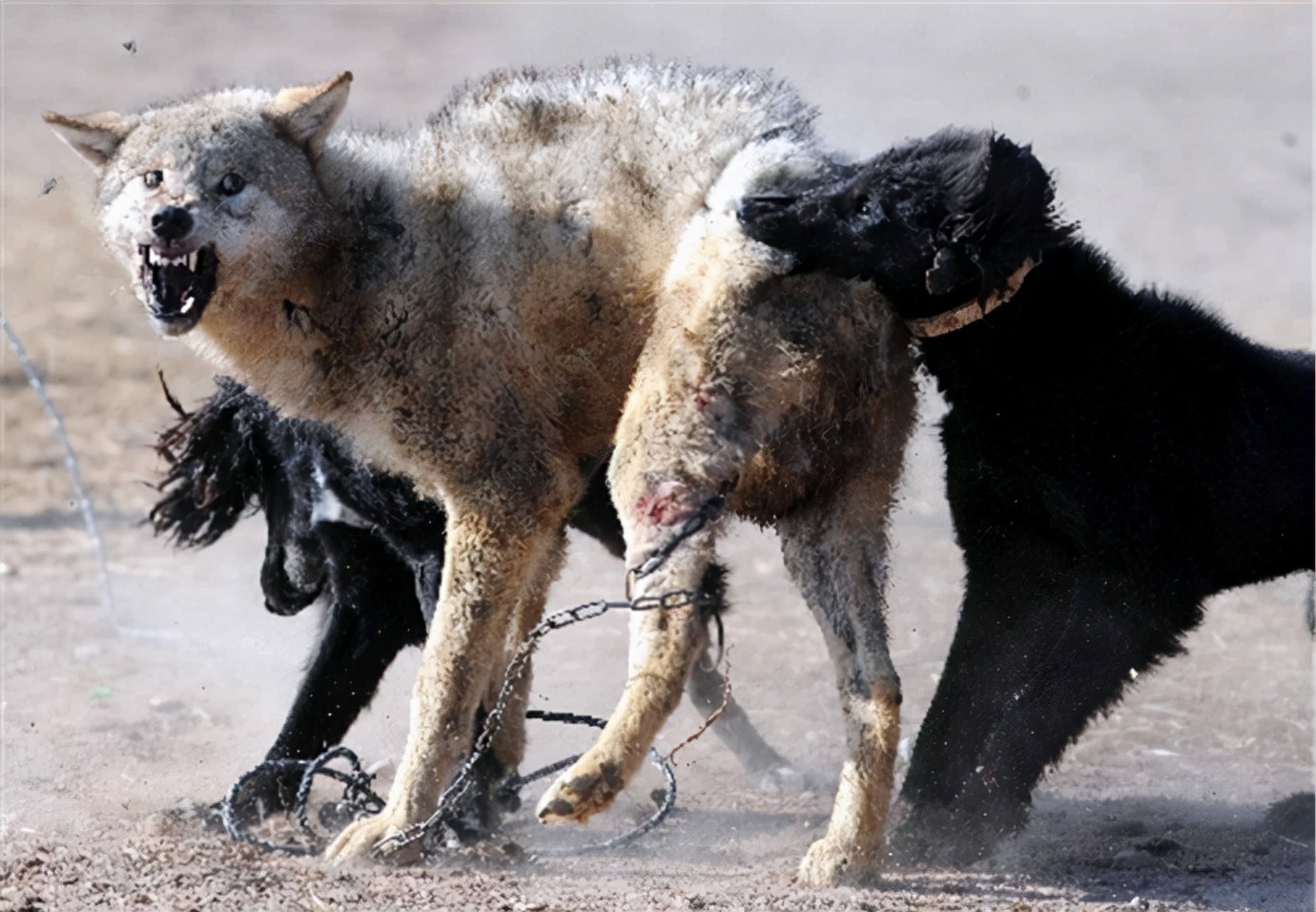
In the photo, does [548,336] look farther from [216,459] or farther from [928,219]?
[216,459]

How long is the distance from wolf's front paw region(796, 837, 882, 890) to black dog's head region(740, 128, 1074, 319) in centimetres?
142

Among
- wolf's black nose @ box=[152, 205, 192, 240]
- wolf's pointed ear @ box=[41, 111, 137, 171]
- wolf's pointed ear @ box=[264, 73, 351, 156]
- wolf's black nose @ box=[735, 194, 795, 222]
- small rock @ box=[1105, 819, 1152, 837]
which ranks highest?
wolf's pointed ear @ box=[264, 73, 351, 156]

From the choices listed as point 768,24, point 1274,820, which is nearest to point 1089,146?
point 768,24

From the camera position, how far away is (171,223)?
14.6ft

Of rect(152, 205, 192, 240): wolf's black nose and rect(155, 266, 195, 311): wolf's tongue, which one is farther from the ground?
rect(152, 205, 192, 240): wolf's black nose

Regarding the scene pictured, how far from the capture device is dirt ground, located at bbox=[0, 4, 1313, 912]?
4590 mm

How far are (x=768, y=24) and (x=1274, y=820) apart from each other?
12.8 meters

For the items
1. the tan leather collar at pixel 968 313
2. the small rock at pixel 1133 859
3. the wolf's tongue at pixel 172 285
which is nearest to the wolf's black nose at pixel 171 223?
the wolf's tongue at pixel 172 285

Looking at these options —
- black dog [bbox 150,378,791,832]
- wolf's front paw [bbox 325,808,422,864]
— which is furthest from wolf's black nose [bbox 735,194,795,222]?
wolf's front paw [bbox 325,808,422,864]

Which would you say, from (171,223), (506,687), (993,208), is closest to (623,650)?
(506,687)

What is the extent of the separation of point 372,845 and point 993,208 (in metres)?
2.30

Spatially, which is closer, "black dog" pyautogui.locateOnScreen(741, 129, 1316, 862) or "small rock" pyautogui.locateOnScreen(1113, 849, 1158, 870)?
"black dog" pyautogui.locateOnScreen(741, 129, 1316, 862)

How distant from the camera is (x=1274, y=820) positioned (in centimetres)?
536

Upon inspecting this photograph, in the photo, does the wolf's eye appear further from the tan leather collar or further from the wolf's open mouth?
the tan leather collar
